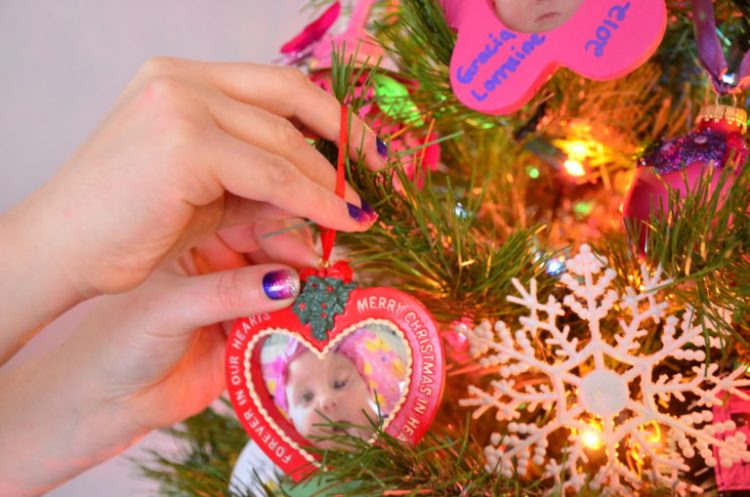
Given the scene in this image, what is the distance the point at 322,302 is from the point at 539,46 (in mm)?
251

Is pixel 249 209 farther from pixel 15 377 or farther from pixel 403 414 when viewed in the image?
pixel 15 377

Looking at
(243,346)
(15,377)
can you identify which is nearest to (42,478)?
(15,377)

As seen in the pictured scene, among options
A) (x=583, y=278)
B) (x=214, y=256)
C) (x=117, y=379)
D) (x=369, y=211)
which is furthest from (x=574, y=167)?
(x=117, y=379)

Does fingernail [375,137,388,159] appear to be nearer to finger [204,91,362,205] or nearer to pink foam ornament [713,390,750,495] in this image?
finger [204,91,362,205]

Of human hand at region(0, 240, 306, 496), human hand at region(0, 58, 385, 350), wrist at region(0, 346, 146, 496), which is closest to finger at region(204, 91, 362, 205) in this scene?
human hand at region(0, 58, 385, 350)

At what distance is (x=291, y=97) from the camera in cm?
52

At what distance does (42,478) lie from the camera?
0.72 m

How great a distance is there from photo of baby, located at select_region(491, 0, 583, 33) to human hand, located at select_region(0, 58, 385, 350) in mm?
135

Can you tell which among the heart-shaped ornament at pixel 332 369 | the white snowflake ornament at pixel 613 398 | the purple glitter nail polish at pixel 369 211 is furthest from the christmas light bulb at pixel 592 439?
the purple glitter nail polish at pixel 369 211

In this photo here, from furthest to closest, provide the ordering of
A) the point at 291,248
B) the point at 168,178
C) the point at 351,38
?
1. the point at 351,38
2. the point at 291,248
3. the point at 168,178

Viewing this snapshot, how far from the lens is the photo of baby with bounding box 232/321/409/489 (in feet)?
1.77

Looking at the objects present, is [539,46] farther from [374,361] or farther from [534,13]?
[374,361]

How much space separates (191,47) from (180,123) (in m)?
1.06

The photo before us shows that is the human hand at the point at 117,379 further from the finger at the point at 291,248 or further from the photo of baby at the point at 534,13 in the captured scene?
the photo of baby at the point at 534,13
